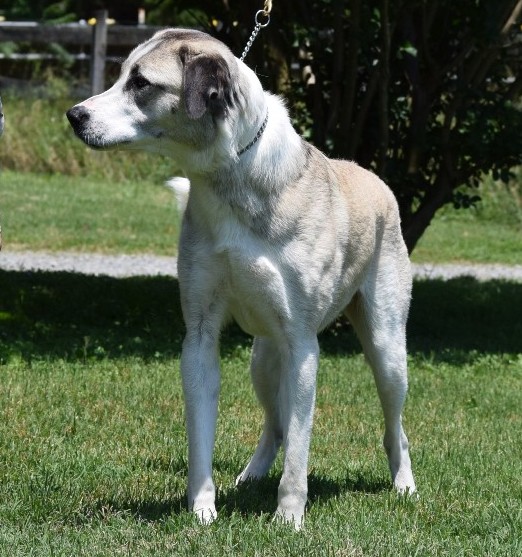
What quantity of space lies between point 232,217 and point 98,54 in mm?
17073

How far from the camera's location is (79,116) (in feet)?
14.9

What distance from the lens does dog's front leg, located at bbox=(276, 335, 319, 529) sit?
4.86 meters

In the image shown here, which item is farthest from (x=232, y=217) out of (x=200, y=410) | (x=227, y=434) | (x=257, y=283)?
(x=227, y=434)

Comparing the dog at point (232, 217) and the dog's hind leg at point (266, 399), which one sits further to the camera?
the dog's hind leg at point (266, 399)

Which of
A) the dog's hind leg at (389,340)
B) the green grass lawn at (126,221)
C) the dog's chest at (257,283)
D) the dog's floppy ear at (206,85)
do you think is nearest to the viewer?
the dog's floppy ear at (206,85)

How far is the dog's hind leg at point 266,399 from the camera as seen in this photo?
5.54 meters

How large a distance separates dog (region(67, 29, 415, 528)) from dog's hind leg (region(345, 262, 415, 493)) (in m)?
0.42

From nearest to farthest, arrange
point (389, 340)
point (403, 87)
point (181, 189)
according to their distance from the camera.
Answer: point (181, 189) < point (389, 340) < point (403, 87)

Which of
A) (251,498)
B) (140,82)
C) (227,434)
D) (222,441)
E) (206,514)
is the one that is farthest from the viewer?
(227,434)

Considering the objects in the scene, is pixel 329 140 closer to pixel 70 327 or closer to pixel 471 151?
pixel 471 151

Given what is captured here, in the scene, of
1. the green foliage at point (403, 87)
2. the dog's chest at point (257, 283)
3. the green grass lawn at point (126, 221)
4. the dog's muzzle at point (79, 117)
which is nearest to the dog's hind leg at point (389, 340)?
the dog's chest at point (257, 283)

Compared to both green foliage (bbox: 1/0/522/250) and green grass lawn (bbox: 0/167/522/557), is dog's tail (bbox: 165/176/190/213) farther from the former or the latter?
green foliage (bbox: 1/0/522/250)

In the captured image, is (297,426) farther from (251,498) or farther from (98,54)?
(98,54)

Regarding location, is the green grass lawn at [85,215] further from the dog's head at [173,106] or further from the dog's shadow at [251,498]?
the dog's head at [173,106]
